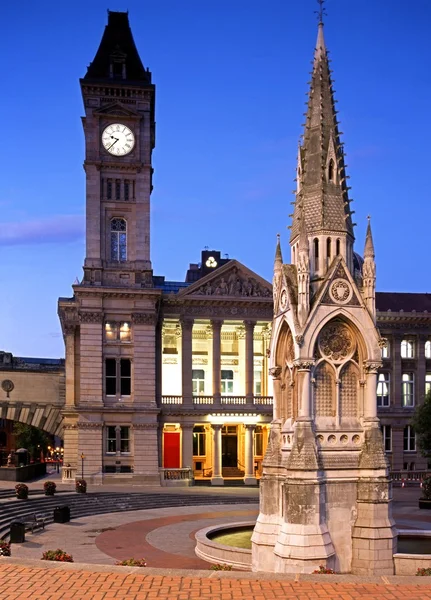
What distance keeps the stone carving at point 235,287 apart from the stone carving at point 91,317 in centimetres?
969

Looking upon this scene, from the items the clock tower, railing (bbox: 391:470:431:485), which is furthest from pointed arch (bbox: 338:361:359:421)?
railing (bbox: 391:470:431:485)

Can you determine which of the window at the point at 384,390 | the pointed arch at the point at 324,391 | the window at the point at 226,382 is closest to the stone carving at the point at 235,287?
the window at the point at 226,382

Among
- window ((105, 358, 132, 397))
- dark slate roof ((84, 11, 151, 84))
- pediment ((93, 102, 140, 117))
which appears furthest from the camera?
dark slate roof ((84, 11, 151, 84))

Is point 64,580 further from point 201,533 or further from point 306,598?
point 201,533

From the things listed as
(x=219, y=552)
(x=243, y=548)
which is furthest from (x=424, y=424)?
(x=219, y=552)

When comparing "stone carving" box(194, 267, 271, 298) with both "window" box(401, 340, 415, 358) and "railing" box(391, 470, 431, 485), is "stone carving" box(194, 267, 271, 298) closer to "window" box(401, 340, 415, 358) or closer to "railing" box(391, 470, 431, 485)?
"window" box(401, 340, 415, 358)

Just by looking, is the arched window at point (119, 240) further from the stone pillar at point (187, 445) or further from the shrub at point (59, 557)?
the shrub at point (59, 557)

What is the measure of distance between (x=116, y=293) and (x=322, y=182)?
43153 mm

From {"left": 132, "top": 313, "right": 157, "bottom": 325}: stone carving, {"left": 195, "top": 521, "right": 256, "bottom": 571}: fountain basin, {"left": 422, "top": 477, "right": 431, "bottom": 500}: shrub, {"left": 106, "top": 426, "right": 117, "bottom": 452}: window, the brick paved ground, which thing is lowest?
{"left": 422, "top": 477, "right": 431, "bottom": 500}: shrub

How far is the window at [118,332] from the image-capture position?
2795 inches

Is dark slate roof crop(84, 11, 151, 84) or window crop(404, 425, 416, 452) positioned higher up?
dark slate roof crop(84, 11, 151, 84)

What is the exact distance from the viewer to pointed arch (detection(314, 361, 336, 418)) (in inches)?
1093

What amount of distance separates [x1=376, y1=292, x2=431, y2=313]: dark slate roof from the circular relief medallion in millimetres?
54228

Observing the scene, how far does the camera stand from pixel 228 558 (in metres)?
30.1
